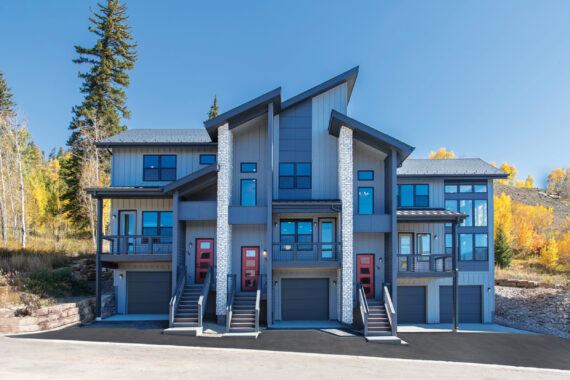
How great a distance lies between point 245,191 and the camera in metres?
17.4

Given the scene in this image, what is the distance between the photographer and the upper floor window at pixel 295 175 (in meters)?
17.5

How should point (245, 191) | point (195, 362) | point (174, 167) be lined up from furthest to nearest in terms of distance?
1. point (174, 167)
2. point (245, 191)
3. point (195, 362)

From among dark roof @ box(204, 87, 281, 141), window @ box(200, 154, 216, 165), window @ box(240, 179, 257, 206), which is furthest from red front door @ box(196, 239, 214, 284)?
dark roof @ box(204, 87, 281, 141)

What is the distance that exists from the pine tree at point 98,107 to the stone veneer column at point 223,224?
16.2m

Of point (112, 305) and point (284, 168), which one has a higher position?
point (284, 168)

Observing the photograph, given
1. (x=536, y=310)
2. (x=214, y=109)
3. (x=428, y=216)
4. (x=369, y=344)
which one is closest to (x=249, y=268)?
(x=369, y=344)

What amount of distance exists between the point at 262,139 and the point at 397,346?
34.4 feet

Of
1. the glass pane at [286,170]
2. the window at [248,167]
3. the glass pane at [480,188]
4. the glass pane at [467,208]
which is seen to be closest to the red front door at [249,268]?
the window at [248,167]

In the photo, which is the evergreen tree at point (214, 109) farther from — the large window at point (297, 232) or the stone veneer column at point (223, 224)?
the large window at point (297, 232)

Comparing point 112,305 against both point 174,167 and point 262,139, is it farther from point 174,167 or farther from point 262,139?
point 262,139

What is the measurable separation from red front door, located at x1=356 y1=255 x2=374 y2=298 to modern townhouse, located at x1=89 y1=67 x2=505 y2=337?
5 centimetres

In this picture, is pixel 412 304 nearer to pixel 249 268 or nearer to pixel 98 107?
pixel 249 268

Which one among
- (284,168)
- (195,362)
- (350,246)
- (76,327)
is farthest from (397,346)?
(76,327)

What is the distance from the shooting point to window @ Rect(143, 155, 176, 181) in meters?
18.6
